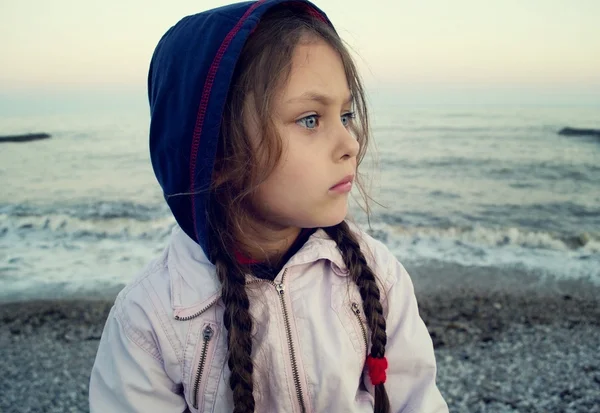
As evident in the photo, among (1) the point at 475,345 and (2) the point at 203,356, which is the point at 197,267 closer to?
(2) the point at 203,356

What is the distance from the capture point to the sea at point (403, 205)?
23.3 feet

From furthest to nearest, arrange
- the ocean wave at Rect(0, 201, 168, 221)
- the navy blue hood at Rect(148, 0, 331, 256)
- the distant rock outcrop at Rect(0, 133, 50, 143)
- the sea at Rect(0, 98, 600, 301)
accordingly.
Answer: the distant rock outcrop at Rect(0, 133, 50, 143), the ocean wave at Rect(0, 201, 168, 221), the sea at Rect(0, 98, 600, 301), the navy blue hood at Rect(148, 0, 331, 256)

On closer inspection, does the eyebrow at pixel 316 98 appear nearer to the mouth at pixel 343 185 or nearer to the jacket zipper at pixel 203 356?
the mouth at pixel 343 185

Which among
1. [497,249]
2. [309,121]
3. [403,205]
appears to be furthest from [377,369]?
[403,205]

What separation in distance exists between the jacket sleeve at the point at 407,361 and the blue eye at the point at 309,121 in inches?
29.4

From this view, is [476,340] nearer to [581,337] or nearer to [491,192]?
[581,337]

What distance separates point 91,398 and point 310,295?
940mm

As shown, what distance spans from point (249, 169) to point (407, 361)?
3.32 feet

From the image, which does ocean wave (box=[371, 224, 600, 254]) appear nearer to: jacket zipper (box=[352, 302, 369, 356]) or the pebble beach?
the pebble beach

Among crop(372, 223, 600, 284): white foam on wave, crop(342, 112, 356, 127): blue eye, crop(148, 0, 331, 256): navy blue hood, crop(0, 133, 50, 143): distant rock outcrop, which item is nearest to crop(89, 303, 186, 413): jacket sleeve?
crop(148, 0, 331, 256): navy blue hood

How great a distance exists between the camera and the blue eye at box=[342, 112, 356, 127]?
2148mm

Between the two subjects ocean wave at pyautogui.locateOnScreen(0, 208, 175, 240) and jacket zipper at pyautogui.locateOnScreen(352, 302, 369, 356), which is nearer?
jacket zipper at pyautogui.locateOnScreen(352, 302, 369, 356)

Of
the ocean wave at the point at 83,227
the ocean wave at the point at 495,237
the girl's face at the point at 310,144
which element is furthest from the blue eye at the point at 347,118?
the ocean wave at the point at 83,227

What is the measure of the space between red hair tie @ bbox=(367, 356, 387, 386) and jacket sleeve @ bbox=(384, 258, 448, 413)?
13cm
